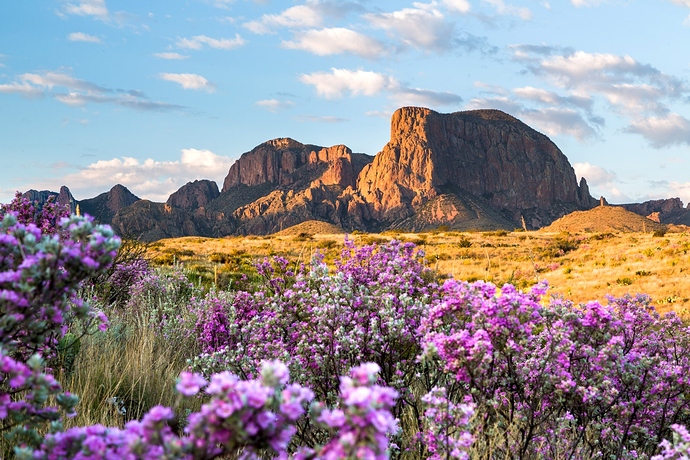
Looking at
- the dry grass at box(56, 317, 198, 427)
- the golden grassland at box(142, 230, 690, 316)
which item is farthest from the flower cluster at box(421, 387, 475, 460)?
the golden grassland at box(142, 230, 690, 316)

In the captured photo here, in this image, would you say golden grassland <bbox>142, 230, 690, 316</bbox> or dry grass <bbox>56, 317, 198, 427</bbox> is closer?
dry grass <bbox>56, 317, 198, 427</bbox>

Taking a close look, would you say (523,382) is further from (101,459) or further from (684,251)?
(684,251)

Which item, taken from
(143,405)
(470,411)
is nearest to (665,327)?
(470,411)

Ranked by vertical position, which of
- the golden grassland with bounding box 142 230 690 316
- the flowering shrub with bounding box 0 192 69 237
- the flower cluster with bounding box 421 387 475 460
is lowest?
the golden grassland with bounding box 142 230 690 316

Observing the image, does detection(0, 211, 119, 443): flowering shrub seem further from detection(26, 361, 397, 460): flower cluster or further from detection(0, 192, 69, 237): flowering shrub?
detection(0, 192, 69, 237): flowering shrub

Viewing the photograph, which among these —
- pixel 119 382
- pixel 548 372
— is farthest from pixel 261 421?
pixel 119 382

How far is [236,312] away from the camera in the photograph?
739cm

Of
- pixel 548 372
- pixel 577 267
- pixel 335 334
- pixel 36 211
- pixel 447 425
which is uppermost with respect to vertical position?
pixel 36 211

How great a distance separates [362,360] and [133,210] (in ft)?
647

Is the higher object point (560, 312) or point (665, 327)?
point (560, 312)

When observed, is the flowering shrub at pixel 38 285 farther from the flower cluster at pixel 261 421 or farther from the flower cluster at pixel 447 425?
the flower cluster at pixel 447 425

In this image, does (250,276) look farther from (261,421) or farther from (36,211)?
(261,421)

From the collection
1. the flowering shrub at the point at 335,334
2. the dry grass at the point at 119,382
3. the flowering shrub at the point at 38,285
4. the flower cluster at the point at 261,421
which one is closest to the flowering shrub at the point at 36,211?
the dry grass at the point at 119,382

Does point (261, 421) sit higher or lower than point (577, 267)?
higher
